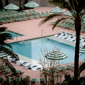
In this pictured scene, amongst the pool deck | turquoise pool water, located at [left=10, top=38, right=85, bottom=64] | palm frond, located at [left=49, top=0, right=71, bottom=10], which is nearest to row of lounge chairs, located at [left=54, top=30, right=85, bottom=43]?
turquoise pool water, located at [left=10, top=38, right=85, bottom=64]

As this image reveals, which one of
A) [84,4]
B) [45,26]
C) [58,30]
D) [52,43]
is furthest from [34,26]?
[84,4]

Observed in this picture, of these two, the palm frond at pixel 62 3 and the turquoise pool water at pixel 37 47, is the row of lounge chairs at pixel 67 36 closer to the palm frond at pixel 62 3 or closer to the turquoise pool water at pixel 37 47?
the turquoise pool water at pixel 37 47

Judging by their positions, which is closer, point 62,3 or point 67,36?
point 62,3

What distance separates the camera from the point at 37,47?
18750 millimetres

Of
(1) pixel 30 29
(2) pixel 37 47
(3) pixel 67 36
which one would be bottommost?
(2) pixel 37 47

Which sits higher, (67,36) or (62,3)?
A: (62,3)

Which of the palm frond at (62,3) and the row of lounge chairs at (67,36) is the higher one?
the palm frond at (62,3)

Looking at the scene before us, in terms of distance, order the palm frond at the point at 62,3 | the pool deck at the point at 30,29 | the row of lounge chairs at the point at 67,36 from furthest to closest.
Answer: the pool deck at the point at 30,29 < the row of lounge chairs at the point at 67,36 < the palm frond at the point at 62,3

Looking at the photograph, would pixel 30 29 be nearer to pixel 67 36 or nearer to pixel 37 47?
pixel 37 47

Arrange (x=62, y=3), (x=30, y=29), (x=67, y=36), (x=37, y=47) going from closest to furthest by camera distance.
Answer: (x=62, y=3) < (x=37, y=47) < (x=67, y=36) < (x=30, y=29)

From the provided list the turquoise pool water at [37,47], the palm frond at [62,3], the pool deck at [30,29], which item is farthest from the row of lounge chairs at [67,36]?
the palm frond at [62,3]

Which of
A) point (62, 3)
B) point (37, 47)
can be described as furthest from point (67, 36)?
point (62, 3)

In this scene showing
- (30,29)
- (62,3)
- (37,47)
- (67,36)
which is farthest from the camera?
(30,29)

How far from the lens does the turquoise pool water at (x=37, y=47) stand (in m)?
17.2
